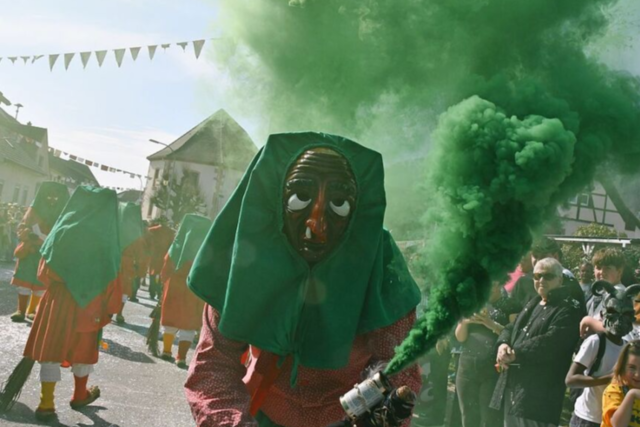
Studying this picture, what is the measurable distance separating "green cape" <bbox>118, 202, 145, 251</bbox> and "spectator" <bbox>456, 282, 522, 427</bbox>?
359 inches

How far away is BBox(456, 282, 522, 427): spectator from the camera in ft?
21.2

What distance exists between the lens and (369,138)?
4.06 m

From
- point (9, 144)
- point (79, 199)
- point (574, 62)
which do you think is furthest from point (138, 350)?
point (9, 144)

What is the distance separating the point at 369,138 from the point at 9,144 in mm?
48853

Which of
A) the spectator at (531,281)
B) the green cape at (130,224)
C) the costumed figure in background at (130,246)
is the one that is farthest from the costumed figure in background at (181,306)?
the spectator at (531,281)

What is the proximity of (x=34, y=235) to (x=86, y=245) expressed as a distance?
5187mm

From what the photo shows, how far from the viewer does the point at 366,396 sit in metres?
2.43

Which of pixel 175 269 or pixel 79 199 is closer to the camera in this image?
pixel 79 199

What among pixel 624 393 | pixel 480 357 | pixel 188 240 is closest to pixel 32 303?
pixel 188 240

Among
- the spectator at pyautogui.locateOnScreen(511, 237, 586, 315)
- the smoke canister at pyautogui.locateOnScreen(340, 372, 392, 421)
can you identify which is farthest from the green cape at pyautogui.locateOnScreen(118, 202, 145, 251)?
the smoke canister at pyautogui.locateOnScreen(340, 372, 392, 421)

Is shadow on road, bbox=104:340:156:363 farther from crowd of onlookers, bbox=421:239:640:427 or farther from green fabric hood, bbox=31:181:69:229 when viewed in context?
crowd of onlookers, bbox=421:239:640:427

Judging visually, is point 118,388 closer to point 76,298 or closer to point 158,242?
point 76,298

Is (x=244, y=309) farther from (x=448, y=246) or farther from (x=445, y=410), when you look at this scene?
(x=445, y=410)

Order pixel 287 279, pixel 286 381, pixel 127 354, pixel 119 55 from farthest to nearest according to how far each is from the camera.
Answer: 1. pixel 119 55
2. pixel 127 354
3. pixel 286 381
4. pixel 287 279
